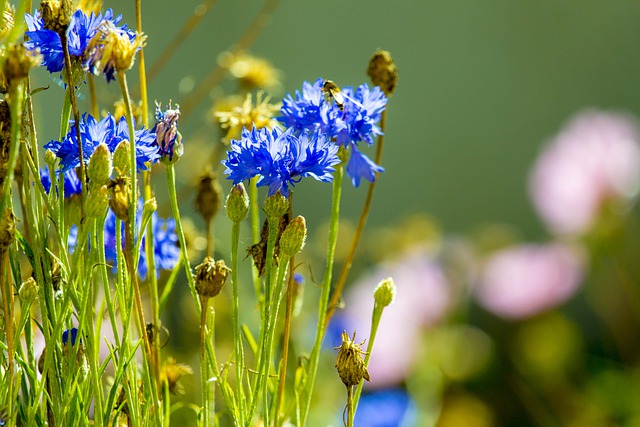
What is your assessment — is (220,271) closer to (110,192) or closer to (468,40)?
(110,192)

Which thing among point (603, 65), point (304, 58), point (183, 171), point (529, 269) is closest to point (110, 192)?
point (183, 171)

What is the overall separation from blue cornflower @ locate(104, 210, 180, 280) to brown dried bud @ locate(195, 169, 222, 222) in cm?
3

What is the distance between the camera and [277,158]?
44 centimetres

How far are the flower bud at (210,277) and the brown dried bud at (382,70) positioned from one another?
0.20 metres

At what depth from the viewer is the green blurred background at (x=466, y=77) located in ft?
6.77

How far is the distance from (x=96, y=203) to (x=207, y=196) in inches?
6.4

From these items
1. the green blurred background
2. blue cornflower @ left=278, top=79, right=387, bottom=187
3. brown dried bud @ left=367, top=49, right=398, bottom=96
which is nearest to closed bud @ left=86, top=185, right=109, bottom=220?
blue cornflower @ left=278, top=79, right=387, bottom=187

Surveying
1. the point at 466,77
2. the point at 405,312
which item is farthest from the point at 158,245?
the point at 466,77

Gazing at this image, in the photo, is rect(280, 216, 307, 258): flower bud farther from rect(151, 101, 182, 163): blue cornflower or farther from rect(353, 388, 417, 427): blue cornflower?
rect(353, 388, 417, 427): blue cornflower

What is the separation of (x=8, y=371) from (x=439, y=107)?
1801 mm

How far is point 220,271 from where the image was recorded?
45cm

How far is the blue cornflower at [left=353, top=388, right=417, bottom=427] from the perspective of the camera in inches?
36.9

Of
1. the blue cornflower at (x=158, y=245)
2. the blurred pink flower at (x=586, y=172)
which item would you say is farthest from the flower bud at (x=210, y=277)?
the blurred pink flower at (x=586, y=172)

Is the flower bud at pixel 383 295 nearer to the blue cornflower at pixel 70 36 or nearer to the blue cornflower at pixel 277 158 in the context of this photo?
the blue cornflower at pixel 277 158
